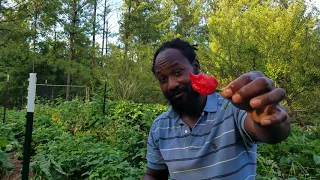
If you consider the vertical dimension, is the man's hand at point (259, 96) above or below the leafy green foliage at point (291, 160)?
above

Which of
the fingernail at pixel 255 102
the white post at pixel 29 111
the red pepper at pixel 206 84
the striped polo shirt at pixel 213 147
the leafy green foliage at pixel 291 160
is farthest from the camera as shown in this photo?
the leafy green foliage at pixel 291 160

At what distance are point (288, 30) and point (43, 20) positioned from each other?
41.9ft

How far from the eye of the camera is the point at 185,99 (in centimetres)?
138

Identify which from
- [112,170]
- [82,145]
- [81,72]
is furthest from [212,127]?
[81,72]

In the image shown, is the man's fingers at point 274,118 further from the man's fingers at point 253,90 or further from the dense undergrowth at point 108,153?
the dense undergrowth at point 108,153

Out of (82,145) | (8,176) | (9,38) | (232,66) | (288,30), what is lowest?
(8,176)

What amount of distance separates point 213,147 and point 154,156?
39 centimetres

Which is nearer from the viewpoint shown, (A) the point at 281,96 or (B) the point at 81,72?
(A) the point at 281,96

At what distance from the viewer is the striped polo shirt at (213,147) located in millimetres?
1278

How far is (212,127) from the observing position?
1.34 metres

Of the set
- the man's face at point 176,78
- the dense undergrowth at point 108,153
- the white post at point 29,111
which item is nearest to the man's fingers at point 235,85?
the man's face at point 176,78

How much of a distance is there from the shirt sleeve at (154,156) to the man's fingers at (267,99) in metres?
0.84

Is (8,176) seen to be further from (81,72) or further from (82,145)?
(81,72)

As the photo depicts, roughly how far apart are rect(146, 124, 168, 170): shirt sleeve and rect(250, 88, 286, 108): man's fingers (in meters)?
0.84
